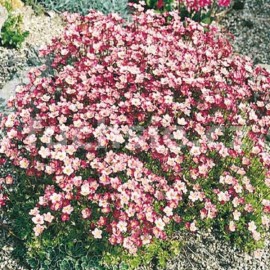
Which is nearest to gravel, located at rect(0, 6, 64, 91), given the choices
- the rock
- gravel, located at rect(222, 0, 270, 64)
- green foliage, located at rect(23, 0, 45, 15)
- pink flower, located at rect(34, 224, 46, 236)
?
green foliage, located at rect(23, 0, 45, 15)

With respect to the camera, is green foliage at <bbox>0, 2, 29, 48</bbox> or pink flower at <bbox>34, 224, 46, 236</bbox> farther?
green foliage at <bbox>0, 2, 29, 48</bbox>

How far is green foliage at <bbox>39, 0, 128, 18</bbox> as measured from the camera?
783 cm

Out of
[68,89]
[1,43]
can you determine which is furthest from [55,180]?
[1,43]

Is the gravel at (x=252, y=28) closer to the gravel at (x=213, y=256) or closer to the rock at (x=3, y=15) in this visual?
the rock at (x=3, y=15)

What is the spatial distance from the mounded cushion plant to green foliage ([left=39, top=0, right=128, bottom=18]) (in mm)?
2157

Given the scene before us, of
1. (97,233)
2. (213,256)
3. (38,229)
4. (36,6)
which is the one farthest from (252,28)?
(38,229)

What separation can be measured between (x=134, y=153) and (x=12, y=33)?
2.95 m

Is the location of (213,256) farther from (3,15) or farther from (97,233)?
(3,15)

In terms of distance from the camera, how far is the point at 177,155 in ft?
15.7

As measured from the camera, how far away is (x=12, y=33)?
6863 millimetres

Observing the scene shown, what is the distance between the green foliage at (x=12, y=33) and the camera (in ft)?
22.5

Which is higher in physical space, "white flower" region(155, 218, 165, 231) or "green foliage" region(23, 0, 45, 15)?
"white flower" region(155, 218, 165, 231)

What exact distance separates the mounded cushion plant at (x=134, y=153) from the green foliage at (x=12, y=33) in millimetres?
1207

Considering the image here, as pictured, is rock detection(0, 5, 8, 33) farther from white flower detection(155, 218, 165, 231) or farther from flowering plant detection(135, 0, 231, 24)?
white flower detection(155, 218, 165, 231)
